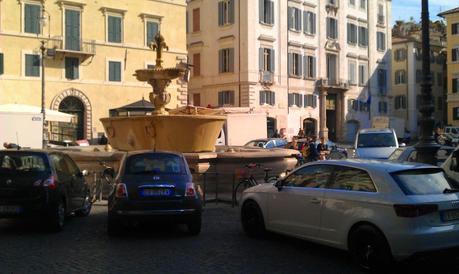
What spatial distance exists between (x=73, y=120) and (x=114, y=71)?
184 inches

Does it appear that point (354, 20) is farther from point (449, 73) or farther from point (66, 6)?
point (66, 6)

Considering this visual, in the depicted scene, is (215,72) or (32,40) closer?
(32,40)

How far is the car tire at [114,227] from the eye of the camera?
986 cm

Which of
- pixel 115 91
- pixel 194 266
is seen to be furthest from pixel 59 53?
pixel 194 266

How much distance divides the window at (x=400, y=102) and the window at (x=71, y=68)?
4504cm

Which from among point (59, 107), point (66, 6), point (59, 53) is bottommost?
point (59, 107)

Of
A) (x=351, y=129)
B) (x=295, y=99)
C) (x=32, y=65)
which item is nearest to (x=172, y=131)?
(x=32, y=65)

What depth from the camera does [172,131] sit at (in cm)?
1747

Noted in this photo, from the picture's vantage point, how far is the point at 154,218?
972 centimetres

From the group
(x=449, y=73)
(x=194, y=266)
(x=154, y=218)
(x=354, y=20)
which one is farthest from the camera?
(x=449, y=73)

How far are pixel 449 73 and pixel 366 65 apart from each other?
13.5m

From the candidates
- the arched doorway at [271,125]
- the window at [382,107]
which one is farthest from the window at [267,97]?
the window at [382,107]

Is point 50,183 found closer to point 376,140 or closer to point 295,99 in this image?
point 376,140

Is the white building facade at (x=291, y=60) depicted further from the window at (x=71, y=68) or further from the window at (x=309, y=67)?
the window at (x=71, y=68)
